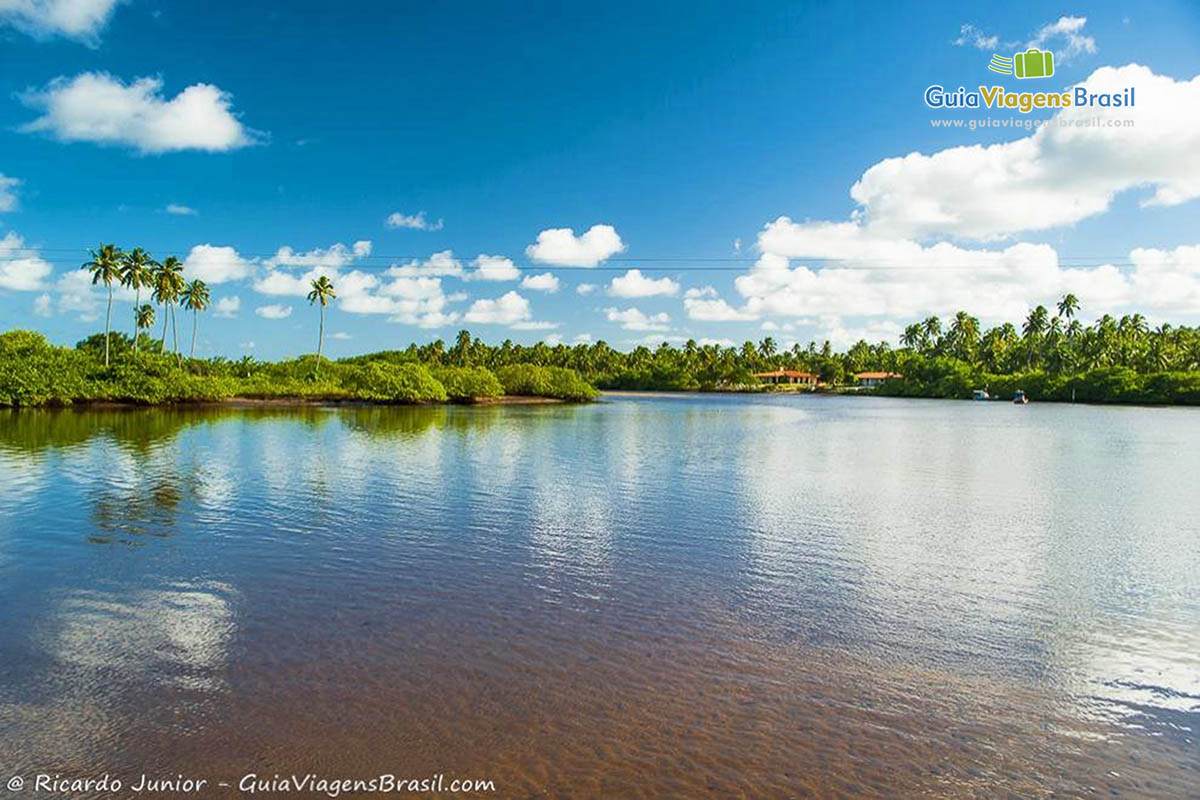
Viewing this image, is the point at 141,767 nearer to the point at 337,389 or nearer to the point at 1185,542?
the point at 1185,542

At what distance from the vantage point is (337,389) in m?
91.8

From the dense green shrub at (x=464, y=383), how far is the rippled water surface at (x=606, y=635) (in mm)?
74158

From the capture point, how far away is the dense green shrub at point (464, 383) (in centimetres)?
9931

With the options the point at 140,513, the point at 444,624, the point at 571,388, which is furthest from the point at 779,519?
the point at 571,388

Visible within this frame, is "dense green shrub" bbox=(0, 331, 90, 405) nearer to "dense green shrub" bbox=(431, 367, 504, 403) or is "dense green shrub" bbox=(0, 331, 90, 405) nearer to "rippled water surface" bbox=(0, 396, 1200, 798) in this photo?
"dense green shrub" bbox=(431, 367, 504, 403)

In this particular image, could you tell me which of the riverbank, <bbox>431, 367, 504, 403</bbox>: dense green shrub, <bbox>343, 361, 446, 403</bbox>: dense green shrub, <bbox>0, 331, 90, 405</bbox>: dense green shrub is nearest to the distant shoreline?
the riverbank

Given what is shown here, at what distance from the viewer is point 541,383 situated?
381ft

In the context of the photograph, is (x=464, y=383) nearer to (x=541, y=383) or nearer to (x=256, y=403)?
(x=541, y=383)

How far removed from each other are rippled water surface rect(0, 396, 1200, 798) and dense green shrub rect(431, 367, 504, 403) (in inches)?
2920

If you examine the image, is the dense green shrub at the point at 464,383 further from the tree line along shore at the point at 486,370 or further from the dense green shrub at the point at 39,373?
the dense green shrub at the point at 39,373

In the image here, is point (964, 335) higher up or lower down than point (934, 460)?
higher up

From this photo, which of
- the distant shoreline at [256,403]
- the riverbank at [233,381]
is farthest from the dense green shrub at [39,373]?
the distant shoreline at [256,403]

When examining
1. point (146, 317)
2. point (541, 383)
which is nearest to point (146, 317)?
point (146, 317)

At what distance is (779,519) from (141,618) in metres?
15.1
